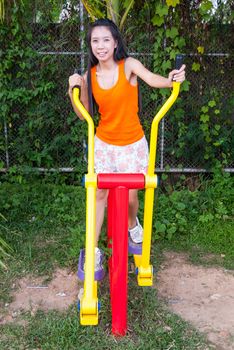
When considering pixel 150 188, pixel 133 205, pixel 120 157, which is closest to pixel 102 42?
pixel 120 157

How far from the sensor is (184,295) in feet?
10.6

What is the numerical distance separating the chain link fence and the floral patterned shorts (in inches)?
62.7

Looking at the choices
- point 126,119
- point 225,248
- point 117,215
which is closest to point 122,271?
point 117,215

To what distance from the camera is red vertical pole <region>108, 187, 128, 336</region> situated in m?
2.56

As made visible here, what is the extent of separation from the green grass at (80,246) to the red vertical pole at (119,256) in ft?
0.39

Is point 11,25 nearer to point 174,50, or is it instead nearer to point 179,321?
point 174,50

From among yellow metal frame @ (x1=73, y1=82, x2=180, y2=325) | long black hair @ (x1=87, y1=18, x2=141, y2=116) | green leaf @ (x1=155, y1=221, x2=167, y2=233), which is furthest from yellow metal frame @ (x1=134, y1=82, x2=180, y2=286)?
green leaf @ (x1=155, y1=221, x2=167, y2=233)

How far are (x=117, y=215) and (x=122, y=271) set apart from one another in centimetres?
32

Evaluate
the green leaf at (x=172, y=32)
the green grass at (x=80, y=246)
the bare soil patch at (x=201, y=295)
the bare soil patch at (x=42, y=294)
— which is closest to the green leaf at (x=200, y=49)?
the green leaf at (x=172, y=32)

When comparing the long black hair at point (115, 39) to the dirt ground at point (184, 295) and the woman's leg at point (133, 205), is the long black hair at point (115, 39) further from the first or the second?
the dirt ground at point (184, 295)

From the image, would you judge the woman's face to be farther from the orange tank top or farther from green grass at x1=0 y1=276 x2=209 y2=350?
green grass at x1=0 y1=276 x2=209 y2=350

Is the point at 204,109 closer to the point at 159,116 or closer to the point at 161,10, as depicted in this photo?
the point at 161,10

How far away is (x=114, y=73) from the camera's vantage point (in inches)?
116

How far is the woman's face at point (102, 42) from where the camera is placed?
2.84 meters
